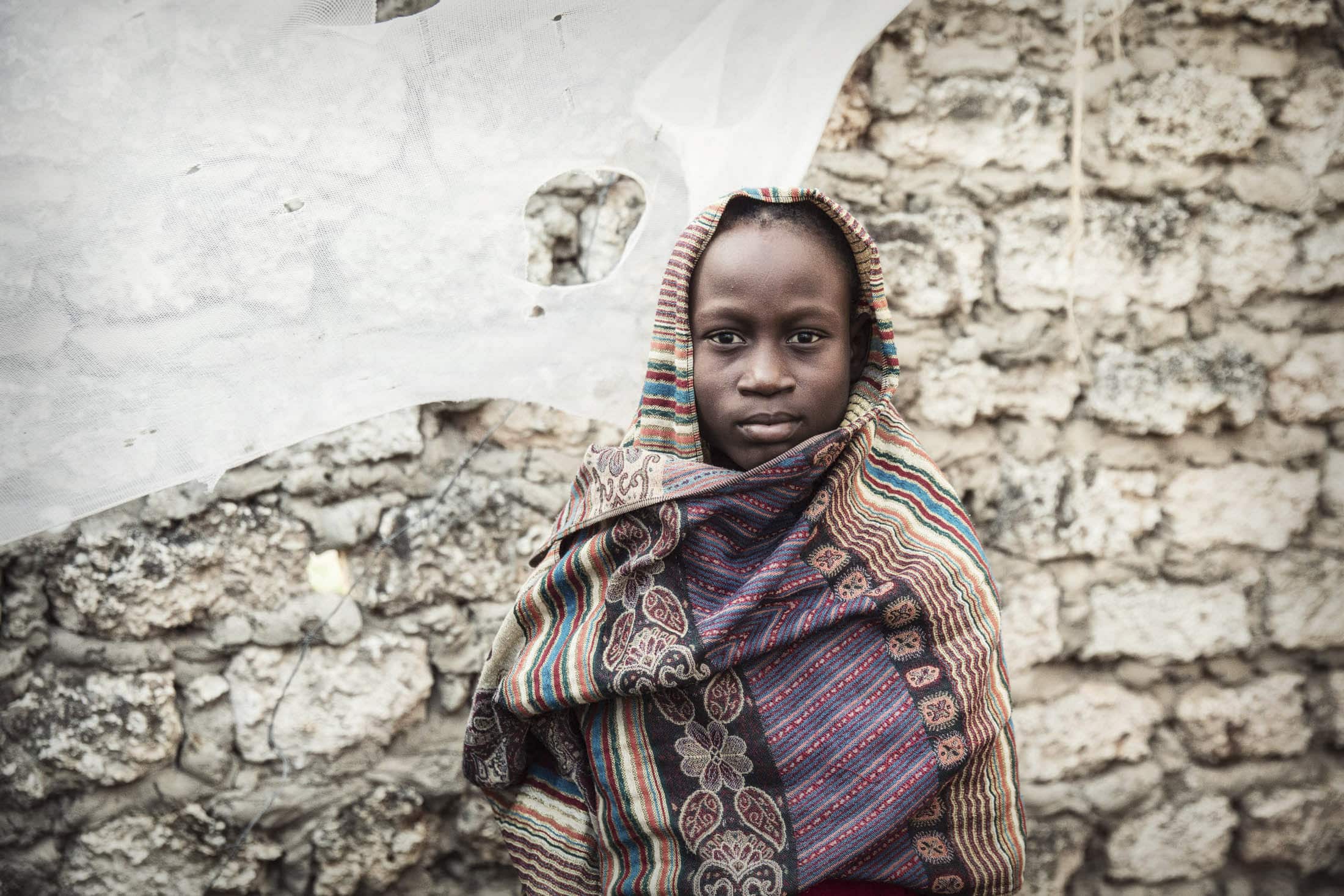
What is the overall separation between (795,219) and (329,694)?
1.30 metres

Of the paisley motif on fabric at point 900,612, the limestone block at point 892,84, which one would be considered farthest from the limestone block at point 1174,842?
the limestone block at point 892,84

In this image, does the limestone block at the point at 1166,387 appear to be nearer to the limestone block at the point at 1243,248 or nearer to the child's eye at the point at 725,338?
the limestone block at the point at 1243,248

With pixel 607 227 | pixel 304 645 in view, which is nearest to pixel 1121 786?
pixel 607 227

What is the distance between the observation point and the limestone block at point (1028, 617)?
2176mm

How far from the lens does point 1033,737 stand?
2213mm

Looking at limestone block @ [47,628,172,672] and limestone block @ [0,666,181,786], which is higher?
limestone block @ [47,628,172,672]

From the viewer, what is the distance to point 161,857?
5.92ft

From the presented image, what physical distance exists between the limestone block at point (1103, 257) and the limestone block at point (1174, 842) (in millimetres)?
1216

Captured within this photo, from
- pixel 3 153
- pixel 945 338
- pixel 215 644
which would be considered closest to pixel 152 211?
pixel 3 153

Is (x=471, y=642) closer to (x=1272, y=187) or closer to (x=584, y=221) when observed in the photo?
(x=584, y=221)

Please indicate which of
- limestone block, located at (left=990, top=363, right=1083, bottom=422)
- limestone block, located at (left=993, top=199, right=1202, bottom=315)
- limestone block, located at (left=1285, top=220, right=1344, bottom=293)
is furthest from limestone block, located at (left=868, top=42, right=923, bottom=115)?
limestone block, located at (left=1285, top=220, right=1344, bottom=293)

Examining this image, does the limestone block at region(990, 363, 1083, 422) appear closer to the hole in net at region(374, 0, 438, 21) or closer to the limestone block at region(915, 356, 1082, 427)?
the limestone block at region(915, 356, 1082, 427)

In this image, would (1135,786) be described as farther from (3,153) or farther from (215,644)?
(3,153)

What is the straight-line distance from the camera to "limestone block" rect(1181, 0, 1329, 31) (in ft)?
6.86
